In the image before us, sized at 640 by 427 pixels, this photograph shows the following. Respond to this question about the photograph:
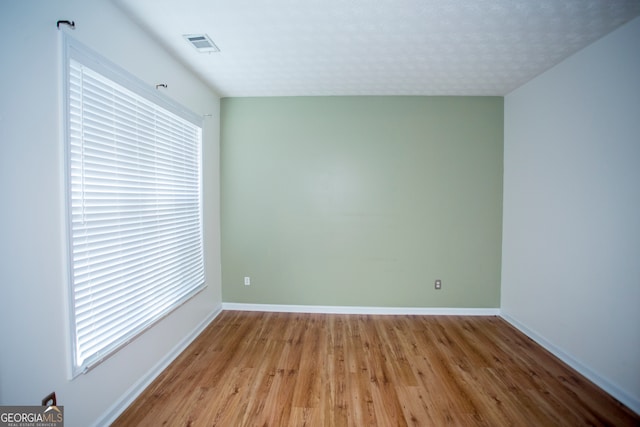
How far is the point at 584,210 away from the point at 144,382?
3901 mm

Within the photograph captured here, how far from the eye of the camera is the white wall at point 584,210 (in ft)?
5.94

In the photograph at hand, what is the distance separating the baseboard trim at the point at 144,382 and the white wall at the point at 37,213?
0.02 m

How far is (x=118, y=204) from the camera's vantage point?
1697mm

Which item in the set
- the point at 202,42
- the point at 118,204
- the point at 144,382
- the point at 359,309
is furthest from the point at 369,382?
the point at 202,42

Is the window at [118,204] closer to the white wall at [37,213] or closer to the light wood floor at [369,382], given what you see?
the white wall at [37,213]

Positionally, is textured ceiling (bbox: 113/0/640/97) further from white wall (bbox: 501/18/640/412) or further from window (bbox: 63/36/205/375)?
window (bbox: 63/36/205/375)

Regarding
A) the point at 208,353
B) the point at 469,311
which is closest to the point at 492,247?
the point at 469,311

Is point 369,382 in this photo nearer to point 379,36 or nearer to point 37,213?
point 37,213

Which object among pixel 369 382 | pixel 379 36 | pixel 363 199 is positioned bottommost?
pixel 369 382

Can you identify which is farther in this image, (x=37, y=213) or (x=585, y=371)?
(x=585, y=371)

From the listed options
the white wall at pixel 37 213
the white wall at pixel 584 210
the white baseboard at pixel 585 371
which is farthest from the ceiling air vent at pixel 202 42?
the white baseboard at pixel 585 371

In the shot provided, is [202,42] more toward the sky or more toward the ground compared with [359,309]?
more toward the sky

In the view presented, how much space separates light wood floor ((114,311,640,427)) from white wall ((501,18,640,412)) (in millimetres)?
308

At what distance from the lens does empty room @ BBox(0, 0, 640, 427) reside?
4.42ft
